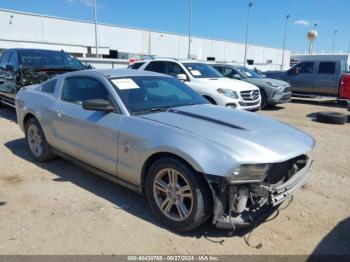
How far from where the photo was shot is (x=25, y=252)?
301cm

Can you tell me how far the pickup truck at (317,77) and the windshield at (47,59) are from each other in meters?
9.93

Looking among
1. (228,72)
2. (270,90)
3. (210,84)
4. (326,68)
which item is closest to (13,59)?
(210,84)

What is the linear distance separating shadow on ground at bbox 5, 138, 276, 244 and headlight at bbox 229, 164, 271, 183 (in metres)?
0.71

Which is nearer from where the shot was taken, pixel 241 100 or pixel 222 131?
pixel 222 131

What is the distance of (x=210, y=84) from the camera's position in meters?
9.24

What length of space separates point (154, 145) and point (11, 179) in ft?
8.55

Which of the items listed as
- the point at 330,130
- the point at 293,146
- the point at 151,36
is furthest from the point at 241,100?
the point at 151,36

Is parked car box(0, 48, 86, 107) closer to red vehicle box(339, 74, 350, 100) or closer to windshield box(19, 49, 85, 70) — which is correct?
windshield box(19, 49, 85, 70)

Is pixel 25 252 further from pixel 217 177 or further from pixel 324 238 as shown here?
pixel 324 238

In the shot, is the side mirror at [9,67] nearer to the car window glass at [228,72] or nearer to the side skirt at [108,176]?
the side skirt at [108,176]

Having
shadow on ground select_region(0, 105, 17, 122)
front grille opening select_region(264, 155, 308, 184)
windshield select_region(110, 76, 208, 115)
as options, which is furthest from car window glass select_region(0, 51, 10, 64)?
front grille opening select_region(264, 155, 308, 184)

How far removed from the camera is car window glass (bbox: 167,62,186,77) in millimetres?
10038

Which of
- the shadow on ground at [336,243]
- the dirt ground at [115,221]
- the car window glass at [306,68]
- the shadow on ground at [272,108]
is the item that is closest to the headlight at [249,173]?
the dirt ground at [115,221]

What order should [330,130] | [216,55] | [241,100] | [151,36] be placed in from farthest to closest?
[216,55], [151,36], [241,100], [330,130]
